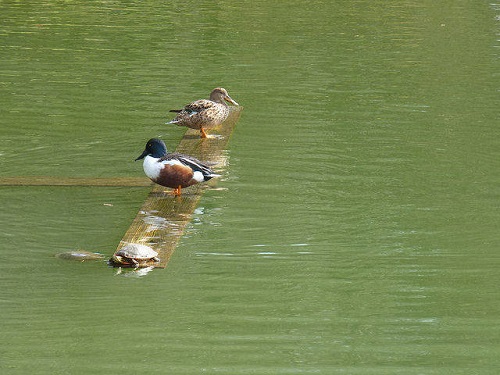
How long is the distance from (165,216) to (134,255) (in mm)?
1265

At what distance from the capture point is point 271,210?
8.62 meters

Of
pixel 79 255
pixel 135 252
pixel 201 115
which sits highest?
pixel 201 115

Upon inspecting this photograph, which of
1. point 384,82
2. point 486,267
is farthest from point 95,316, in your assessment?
point 384,82

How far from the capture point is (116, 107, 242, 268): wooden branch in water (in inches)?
305

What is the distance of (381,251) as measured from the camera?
7680mm

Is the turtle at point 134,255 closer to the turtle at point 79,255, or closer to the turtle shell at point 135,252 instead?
the turtle shell at point 135,252

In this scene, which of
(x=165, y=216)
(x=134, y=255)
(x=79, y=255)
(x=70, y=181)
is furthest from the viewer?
(x=70, y=181)

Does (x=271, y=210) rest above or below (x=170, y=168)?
below

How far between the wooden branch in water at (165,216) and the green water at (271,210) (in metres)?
0.10

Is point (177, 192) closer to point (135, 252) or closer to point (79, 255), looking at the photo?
point (79, 255)

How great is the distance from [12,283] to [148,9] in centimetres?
1380

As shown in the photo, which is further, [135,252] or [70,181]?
[70,181]

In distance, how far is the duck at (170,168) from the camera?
8742mm

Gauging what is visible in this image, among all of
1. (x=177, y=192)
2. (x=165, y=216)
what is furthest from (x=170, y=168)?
(x=165, y=216)
